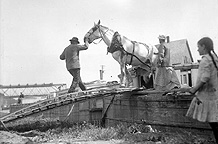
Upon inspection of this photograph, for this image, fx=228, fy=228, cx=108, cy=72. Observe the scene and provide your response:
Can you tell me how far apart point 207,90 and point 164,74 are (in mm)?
4077

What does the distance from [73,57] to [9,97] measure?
34.0 m

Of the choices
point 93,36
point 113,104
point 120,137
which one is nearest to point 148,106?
point 120,137

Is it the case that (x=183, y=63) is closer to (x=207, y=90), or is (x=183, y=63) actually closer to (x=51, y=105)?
(x=51, y=105)

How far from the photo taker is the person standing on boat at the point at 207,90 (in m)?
3.18

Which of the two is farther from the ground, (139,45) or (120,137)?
(139,45)

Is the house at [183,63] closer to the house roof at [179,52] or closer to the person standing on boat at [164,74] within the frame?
the house roof at [179,52]

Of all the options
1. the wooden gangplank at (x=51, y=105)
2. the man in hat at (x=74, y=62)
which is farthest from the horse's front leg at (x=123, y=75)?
the man in hat at (x=74, y=62)

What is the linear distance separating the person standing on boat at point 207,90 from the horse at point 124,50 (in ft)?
14.7

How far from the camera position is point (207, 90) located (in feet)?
10.8

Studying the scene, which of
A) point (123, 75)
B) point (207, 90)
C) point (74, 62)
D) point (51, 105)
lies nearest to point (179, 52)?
point (123, 75)

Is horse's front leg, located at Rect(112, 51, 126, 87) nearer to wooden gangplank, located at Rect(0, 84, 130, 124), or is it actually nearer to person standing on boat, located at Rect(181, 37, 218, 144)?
wooden gangplank, located at Rect(0, 84, 130, 124)

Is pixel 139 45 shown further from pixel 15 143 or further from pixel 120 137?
pixel 15 143

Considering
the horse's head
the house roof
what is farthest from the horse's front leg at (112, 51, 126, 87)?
the house roof

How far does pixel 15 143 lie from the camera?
4957 millimetres
